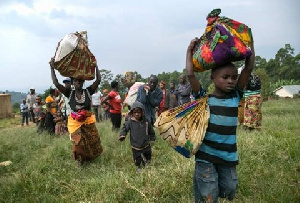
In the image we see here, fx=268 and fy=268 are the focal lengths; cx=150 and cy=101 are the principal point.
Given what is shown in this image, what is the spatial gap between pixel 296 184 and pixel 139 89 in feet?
11.0

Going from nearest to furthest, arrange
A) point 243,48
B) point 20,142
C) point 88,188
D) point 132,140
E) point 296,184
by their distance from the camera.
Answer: point 243,48
point 296,184
point 88,188
point 132,140
point 20,142

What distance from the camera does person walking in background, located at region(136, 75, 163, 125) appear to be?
5480mm

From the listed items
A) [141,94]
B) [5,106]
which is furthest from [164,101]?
[5,106]

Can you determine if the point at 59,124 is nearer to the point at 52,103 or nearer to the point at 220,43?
the point at 52,103

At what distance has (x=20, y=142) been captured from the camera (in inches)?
272

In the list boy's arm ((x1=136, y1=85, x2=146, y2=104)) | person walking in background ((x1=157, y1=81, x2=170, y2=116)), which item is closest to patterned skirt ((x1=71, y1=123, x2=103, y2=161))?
boy's arm ((x1=136, y1=85, x2=146, y2=104))

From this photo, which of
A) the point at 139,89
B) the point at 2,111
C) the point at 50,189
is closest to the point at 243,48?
the point at 50,189

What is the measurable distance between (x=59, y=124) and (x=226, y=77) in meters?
6.71

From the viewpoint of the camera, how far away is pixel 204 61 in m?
2.11

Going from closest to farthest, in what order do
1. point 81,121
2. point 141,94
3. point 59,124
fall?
1. point 81,121
2. point 141,94
3. point 59,124

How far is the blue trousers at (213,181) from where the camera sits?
2148 millimetres

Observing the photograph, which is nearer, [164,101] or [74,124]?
[74,124]

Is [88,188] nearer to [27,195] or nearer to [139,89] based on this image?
[27,195]

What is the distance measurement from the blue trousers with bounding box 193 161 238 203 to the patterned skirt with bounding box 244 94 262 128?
368 centimetres
